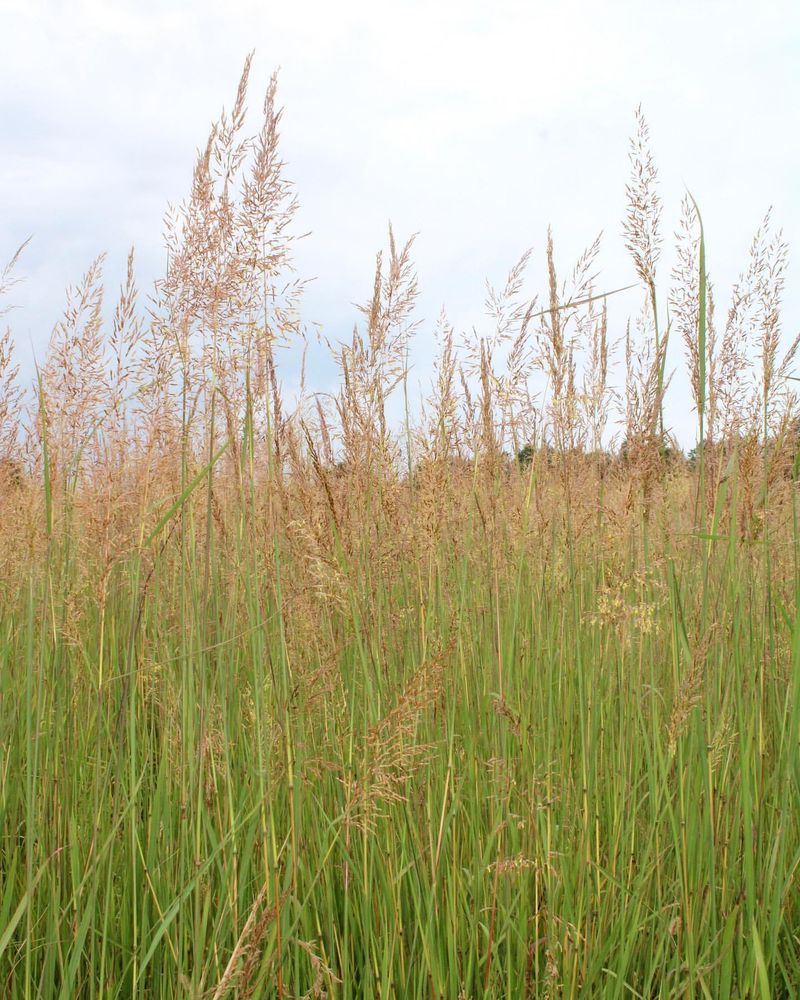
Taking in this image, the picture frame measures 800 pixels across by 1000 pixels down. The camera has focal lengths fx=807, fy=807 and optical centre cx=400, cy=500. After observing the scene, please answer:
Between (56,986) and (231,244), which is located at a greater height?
(231,244)

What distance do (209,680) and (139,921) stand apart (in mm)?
1033

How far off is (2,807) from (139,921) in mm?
463

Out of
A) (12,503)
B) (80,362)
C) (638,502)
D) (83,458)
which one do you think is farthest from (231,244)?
(12,503)

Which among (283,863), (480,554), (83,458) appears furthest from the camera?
(480,554)

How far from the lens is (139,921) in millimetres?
1850

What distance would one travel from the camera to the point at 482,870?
1702 millimetres

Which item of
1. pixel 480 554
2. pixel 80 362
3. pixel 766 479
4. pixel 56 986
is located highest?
pixel 80 362

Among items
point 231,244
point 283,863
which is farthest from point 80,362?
point 283,863

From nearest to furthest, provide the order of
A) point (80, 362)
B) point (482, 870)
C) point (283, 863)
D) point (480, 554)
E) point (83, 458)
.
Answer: point (482, 870), point (283, 863), point (80, 362), point (83, 458), point (480, 554)

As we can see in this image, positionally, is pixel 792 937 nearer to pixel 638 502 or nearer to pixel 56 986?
pixel 638 502

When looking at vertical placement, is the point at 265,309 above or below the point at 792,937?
above

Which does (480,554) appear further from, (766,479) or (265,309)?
(265,309)

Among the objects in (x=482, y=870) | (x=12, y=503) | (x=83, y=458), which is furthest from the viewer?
(x=12, y=503)

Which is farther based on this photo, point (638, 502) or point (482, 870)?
point (638, 502)
